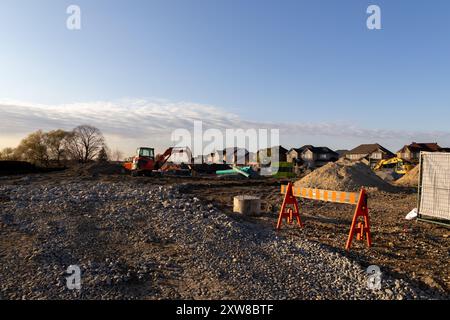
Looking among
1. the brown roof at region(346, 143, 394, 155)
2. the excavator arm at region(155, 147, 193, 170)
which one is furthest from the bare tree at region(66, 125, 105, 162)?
the brown roof at region(346, 143, 394, 155)

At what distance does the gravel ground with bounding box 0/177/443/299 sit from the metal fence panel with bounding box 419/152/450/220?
481 cm

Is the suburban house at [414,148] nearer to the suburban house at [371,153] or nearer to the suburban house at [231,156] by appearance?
the suburban house at [371,153]

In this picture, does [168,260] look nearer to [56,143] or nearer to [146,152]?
[146,152]

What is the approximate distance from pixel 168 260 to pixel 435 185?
813 cm

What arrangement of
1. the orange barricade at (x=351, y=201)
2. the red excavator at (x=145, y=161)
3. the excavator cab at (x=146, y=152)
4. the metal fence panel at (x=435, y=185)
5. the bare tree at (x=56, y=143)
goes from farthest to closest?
the bare tree at (x=56, y=143) → the excavator cab at (x=146, y=152) → the red excavator at (x=145, y=161) → the metal fence panel at (x=435, y=185) → the orange barricade at (x=351, y=201)

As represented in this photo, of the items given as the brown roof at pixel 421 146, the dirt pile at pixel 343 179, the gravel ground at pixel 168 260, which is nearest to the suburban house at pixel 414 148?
the brown roof at pixel 421 146

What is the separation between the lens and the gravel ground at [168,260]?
4738 millimetres

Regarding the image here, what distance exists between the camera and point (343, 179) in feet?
71.4

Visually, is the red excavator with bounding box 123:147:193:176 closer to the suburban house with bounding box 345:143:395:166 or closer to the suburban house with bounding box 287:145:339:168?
the suburban house with bounding box 345:143:395:166

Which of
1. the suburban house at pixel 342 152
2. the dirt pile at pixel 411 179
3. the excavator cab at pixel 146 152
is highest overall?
the suburban house at pixel 342 152

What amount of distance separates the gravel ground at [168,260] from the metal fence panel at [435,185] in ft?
15.8

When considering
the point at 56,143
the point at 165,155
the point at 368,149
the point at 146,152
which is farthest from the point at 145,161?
the point at 368,149

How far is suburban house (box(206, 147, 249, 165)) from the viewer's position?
73.8 m

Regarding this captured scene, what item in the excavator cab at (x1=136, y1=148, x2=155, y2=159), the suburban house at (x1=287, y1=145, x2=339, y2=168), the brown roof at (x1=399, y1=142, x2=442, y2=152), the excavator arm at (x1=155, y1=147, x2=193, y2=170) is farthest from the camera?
the suburban house at (x1=287, y1=145, x2=339, y2=168)
